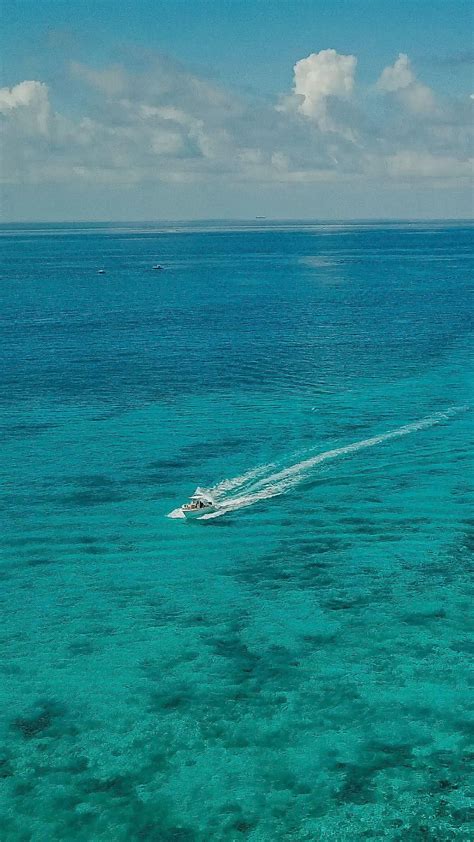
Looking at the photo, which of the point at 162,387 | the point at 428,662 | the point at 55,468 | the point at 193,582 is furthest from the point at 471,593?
the point at 162,387

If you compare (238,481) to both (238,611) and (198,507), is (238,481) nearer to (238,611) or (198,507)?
(198,507)

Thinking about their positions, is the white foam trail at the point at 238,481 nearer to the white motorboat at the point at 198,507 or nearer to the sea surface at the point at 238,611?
the sea surface at the point at 238,611

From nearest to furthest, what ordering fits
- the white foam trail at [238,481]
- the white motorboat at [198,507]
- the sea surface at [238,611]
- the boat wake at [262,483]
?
the sea surface at [238,611]
the white motorboat at [198,507]
the boat wake at [262,483]
the white foam trail at [238,481]

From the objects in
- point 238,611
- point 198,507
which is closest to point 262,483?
point 198,507

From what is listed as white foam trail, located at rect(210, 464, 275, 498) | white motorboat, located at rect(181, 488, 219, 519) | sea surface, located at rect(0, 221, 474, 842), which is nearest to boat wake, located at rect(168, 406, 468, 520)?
white foam trail, located at rect(210, 464, 275, 498)

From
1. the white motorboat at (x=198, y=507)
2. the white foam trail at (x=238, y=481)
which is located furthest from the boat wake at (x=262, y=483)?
the white motorboat at (x=198, y=507)

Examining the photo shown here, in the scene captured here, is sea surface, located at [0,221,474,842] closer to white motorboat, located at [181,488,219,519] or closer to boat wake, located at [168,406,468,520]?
boat wake, located at [168,406,468,520]
